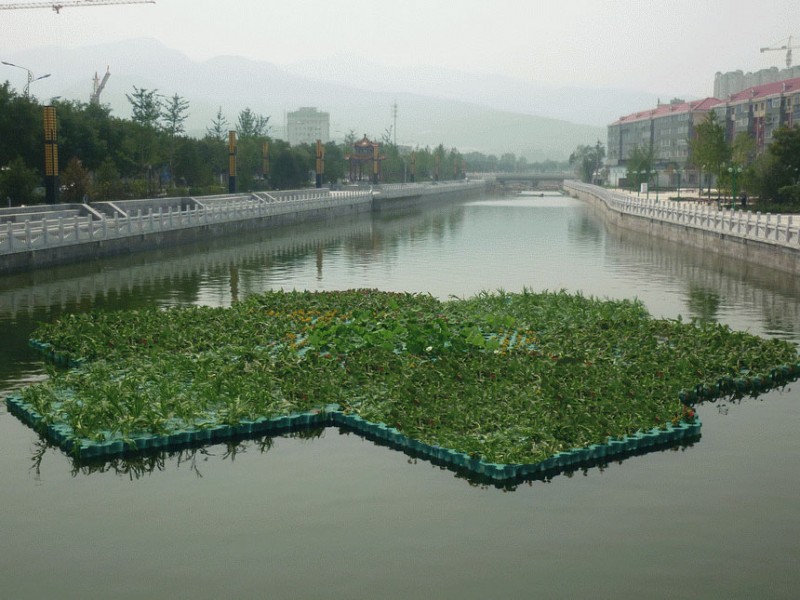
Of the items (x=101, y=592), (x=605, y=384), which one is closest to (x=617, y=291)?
(x=605, y=384)

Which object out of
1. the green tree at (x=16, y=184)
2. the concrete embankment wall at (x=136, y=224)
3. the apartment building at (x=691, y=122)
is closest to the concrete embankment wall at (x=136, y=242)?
the concrete embankment wall at (x=136, y=224)

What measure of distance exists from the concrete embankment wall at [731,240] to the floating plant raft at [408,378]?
13989mm

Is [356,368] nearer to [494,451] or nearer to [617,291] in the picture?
[494,451]

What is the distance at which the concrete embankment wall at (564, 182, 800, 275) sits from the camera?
105ft

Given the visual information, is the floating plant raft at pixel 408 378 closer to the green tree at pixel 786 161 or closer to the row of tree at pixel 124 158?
the row of tree at pixel 124 158

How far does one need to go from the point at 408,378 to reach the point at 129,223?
2578 centimetres

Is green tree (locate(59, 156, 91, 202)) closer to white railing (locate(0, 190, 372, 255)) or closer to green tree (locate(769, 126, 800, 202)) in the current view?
white railing (locate(0, 190, 372, 255))

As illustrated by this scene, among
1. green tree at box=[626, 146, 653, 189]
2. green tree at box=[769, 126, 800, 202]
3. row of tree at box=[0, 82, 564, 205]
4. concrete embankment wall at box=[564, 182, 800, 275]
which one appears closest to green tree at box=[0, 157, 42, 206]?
row of tree at box=[0, 82, 564, 205]

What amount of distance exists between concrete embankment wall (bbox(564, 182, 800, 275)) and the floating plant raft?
14.0 meters

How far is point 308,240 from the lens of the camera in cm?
4725

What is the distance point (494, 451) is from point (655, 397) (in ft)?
11.3

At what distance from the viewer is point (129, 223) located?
122 feet

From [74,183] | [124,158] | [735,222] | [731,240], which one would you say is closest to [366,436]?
[735,222]

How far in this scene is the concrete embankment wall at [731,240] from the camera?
31.9 metres
